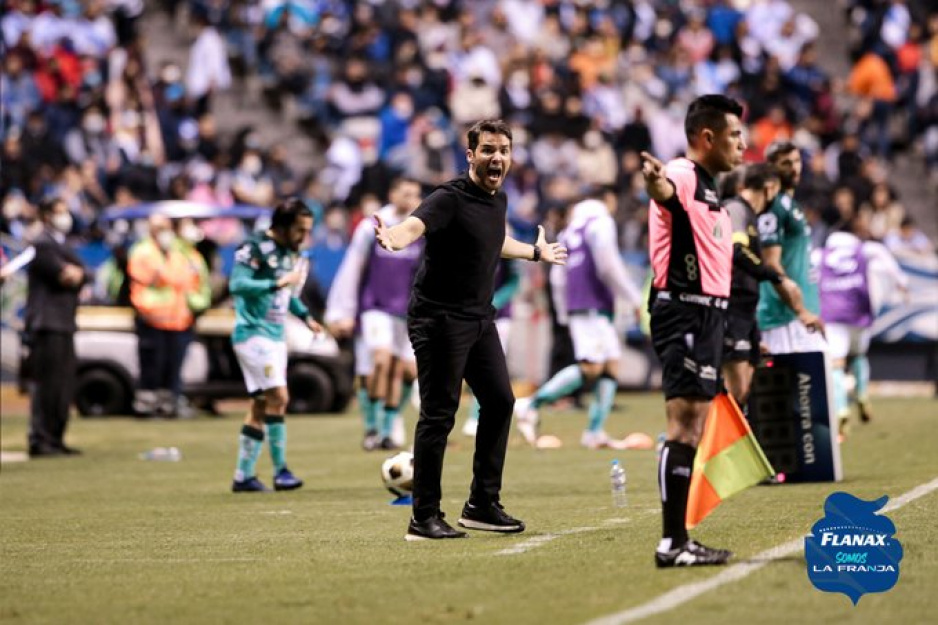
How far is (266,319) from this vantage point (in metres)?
14.3

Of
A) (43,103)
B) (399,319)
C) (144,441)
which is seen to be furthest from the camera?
(43,103)

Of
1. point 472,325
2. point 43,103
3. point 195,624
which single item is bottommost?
point 195,624

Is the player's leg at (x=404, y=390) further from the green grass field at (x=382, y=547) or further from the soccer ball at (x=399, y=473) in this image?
the soccer ball at (x=399, y=473)

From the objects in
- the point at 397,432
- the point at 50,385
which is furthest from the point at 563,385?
the point at 50,385

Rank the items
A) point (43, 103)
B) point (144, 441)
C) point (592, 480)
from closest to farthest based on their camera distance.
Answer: point (592, 480) < point (144, 441) < point (43, 103)

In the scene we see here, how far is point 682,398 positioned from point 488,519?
2.24m

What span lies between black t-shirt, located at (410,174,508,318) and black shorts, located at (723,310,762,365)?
9.94 feet

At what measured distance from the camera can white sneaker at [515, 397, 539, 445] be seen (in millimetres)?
18109

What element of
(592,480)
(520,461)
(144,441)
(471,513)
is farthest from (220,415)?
(471,513)

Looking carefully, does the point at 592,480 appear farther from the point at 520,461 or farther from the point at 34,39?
the point at 34,39

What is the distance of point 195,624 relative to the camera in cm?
767

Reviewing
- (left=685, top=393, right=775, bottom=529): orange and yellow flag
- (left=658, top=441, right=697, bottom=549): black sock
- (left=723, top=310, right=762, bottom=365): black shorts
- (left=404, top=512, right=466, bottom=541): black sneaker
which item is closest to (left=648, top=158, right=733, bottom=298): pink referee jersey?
(left=685, top=393, right=775, bottom=529): orange and yellow flag

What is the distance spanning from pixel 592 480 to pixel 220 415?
428 inches

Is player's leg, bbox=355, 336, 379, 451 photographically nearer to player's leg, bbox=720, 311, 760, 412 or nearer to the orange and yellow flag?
player's leg, bbox=720, 311, 760, 412
